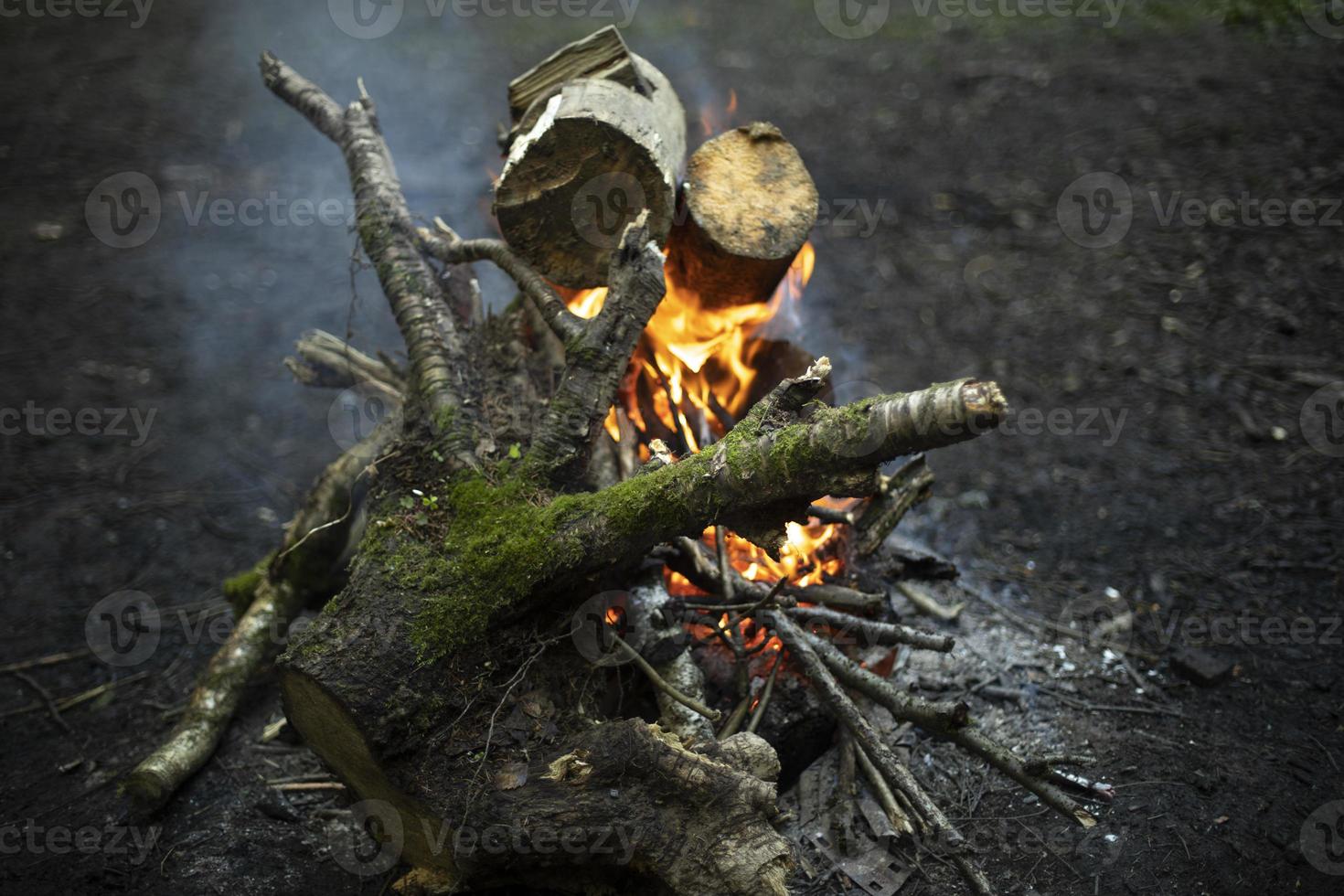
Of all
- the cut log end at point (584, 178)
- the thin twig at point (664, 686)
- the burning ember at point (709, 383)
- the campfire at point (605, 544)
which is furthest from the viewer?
the burning ember at point (709, 383)

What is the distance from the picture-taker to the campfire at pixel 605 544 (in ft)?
8.79

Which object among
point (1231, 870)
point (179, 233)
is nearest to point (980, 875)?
point (1231, 870)

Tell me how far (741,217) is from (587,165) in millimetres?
652

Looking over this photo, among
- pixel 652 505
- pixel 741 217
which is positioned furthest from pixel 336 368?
pixel 652 505

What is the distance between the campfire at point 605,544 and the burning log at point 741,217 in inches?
0.4

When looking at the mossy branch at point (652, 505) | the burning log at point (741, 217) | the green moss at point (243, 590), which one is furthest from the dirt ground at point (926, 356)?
the burning log at point (741, 217)

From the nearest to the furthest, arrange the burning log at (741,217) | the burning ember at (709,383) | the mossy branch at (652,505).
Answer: the mossy branch at (652,505) < the burning log at (741,217) < the burning ember at (709,383)

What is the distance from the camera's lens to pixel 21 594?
4676 millimetres

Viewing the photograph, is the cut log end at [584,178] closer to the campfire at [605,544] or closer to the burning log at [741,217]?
the campfire at [605,544]

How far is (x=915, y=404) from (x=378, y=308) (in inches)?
208

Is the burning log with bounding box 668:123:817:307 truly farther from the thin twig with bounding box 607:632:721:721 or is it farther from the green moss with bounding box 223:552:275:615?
the green moss with bounding box 223:552:275:615

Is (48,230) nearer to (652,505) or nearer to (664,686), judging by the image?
(652,505)

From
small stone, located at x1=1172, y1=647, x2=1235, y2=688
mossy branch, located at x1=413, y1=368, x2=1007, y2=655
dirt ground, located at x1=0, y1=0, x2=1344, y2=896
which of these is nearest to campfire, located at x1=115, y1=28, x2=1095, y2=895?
mossy branch, located at x1=413, y1=368, x2=1007, y2=655

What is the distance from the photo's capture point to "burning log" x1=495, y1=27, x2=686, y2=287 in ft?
10.9
